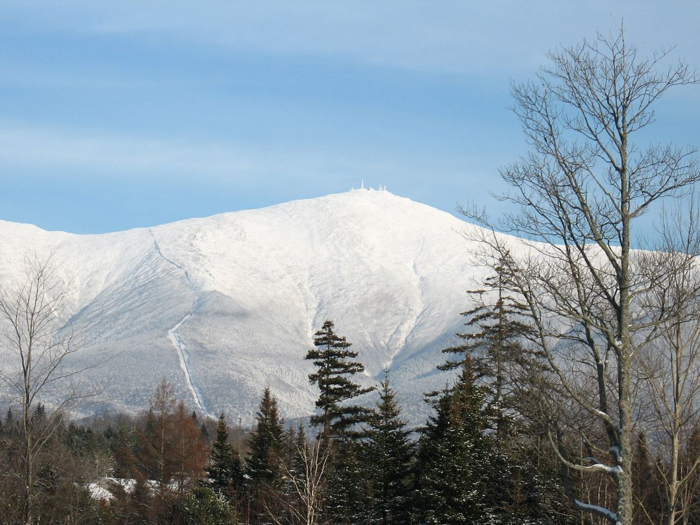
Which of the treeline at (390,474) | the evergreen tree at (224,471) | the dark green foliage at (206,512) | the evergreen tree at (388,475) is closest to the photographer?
the treeline at (390,474)

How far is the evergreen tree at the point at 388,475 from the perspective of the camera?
36438mm

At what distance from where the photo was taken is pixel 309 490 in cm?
1841

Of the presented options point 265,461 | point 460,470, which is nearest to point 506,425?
point 460,470

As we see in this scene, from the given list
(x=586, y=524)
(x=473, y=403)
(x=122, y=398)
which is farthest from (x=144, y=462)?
(x=122, y=398)

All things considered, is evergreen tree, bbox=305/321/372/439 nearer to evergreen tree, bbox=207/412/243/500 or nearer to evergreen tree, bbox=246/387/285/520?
evergreen tree, bbox=246/387/285/520

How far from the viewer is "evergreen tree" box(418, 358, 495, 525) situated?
3145cm

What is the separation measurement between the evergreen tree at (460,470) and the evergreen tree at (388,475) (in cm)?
326

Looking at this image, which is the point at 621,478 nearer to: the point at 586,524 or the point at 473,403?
the point at 586,524

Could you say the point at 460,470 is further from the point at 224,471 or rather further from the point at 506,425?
the point at 224,471

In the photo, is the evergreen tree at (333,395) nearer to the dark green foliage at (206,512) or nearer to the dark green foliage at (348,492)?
the dark green foliage at (348,492)

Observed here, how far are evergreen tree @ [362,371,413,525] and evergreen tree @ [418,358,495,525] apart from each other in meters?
3.26

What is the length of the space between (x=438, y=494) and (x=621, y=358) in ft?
63.6

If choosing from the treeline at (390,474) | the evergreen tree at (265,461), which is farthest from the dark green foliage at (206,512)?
the evergreen tree at (265,461)

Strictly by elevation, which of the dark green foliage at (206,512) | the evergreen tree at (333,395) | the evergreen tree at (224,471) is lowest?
the dark green foliage at (206,512)
